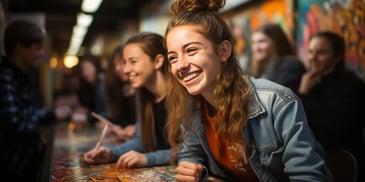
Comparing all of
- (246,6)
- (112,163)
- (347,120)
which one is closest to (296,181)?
(112,163)

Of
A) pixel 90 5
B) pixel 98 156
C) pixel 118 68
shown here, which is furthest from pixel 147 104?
pixel 90 5

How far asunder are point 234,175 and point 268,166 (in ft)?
0.67

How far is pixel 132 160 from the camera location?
1.50m

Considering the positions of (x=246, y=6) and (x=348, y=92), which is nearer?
(x=348, y=92)

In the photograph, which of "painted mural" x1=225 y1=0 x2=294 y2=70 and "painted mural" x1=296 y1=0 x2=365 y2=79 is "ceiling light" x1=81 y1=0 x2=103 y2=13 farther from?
"painted mural" x1=296 y1=0 x2=365 y2=79

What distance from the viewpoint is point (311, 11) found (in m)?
3.31

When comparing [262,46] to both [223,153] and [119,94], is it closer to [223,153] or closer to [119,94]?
[119,94]

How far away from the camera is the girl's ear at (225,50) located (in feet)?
3.96

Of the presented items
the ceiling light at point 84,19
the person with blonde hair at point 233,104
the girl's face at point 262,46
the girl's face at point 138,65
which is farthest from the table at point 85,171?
the ceiling light at point 84,19

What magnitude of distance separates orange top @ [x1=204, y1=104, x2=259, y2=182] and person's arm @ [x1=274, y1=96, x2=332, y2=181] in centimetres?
19

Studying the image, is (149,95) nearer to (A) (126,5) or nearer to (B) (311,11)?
(B) (311,11)

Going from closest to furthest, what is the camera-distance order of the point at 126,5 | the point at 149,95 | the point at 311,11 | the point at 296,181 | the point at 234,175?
the point at 296,181 → the point at 234,175 → the point at 149,95 → the point at 311,11 → the point at 126,5

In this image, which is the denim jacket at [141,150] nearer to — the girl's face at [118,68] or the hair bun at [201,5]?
the hair bun at [201,5]

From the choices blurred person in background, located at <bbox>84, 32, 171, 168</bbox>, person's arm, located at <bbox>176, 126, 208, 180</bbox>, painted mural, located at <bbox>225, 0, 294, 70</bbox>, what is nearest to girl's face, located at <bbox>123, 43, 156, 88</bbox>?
blurred person in background, located at <bbox>84, 32, 171, 168</bbox>
